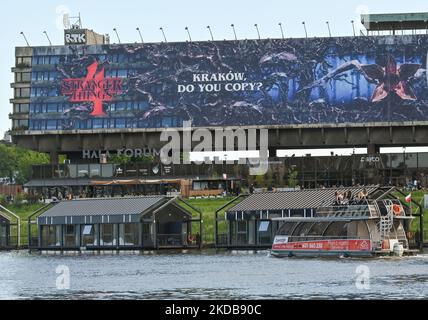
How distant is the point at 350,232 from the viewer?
360ft

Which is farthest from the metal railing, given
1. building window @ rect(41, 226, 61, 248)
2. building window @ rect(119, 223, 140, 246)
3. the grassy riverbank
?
building window @ rect(41, 226, 61, 248)

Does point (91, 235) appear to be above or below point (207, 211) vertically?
below

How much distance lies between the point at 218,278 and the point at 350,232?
26.2m

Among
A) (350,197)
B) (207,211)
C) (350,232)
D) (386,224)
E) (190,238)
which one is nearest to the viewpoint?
(386,224)

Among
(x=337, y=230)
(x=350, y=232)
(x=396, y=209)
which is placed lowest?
(x=350, y=232)

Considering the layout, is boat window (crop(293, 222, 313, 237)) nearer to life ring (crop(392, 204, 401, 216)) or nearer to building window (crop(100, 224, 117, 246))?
life ring (crop(392, 204, 401, 216))

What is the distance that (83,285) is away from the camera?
8375 cm

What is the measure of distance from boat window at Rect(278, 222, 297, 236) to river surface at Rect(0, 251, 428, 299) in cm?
273

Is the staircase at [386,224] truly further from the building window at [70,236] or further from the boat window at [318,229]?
the building window at [70,236]

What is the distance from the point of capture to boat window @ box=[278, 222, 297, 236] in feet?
378

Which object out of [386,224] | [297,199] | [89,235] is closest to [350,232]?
[386,224]

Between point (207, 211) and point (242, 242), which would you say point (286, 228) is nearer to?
point (242, 242)

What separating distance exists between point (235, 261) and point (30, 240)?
41.2 m
